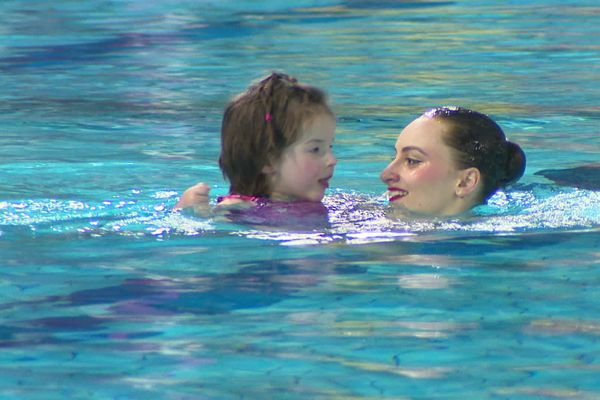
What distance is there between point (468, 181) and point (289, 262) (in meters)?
1.21

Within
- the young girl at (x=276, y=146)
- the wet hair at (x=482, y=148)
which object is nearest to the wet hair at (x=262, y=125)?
the young girl at (x=276, y=146)

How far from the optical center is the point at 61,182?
6.47 meters

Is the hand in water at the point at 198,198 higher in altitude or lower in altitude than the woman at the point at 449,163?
lower

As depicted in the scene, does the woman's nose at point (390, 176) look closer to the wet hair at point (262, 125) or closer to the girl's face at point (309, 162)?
the girl's face at point (309, 162)

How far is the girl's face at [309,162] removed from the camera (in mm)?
5395

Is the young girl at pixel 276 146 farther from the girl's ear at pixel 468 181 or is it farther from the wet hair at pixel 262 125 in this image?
the girl's ear at pixel 468 181

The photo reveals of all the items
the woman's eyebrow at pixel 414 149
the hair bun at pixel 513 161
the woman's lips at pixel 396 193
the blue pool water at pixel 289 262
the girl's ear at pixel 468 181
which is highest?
the woman's eyebrow at pixel 414 149

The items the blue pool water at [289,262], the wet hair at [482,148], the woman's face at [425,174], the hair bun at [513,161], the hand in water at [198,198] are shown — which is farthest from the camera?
the hair bun at [513,161]

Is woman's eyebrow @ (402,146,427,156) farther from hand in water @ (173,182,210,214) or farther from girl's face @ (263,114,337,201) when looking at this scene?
hand in water @ (173,182,210,214)

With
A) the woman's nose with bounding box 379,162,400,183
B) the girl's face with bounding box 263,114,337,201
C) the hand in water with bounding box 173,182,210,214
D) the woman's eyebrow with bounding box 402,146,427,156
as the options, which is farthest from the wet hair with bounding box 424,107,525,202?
the hand in water with bounding box 173,182,210,214

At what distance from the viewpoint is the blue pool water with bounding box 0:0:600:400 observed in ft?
11.5

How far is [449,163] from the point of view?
18.2 ft

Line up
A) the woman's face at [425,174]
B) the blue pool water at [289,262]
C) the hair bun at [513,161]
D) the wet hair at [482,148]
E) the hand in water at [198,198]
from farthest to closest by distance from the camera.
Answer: the hair bun at [513,161] < the wet hair at [482,148] < the woman's face at [425,174] < the hand in water at [198,198] < the blue pool water at [289,262]

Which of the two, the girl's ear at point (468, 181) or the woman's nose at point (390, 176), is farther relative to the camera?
the girl's ear at point (468, 181)
